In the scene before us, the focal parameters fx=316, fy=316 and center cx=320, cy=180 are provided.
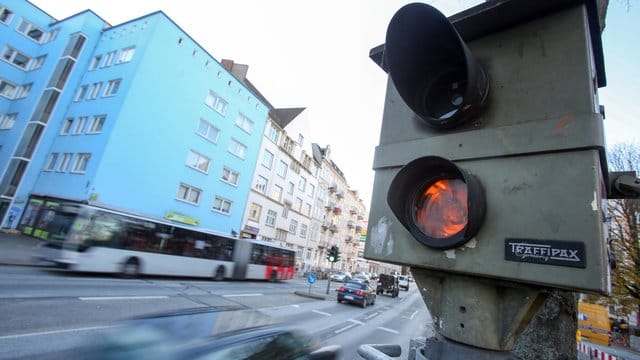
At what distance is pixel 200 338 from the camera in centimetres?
331

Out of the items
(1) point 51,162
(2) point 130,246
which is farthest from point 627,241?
(1) point 51,162

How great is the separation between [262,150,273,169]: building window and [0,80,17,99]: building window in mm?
23055

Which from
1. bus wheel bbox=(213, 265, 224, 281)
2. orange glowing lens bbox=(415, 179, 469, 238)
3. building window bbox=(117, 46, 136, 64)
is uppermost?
building window bbox=(117, 46, 136, 64)

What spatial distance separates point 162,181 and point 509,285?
25.9m

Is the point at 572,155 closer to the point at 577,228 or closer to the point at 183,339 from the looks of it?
the point at 577,228

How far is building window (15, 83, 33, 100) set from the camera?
28.1m

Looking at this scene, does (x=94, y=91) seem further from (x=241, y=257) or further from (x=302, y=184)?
(x=302, y=184)

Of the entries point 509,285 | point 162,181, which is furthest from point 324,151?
point 509,285

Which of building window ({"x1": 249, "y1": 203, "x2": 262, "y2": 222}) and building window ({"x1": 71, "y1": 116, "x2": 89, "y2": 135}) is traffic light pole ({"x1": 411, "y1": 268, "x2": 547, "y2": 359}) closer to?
building window ({"x1": 71, "y1": 116, "x2": 89, "y2": 135})

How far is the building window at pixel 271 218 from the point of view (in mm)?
36531

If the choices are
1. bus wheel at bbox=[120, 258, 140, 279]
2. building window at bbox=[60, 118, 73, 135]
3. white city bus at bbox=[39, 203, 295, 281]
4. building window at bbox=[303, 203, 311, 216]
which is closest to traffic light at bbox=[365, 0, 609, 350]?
white city bus at bbox=[39, 203, 295, 281]

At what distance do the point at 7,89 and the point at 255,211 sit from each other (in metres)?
24.6

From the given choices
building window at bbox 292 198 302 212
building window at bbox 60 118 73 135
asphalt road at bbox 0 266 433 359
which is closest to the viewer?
asphalt road at bbox 0 266 433 359

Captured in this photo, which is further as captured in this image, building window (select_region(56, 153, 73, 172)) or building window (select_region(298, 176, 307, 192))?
building window (select_region(298, 176, 307, 192))
